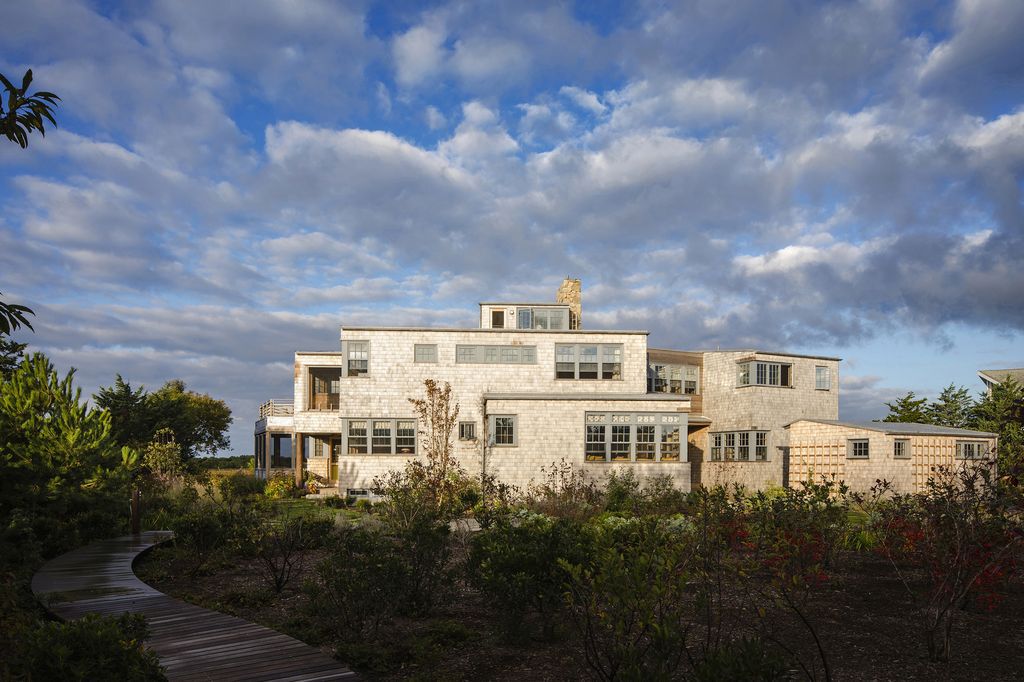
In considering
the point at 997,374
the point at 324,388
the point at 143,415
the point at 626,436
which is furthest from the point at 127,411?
the point at 997,374

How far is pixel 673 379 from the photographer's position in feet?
109

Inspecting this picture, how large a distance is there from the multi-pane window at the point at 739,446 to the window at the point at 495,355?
9935 mm

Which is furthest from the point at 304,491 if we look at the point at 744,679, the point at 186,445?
the point at 744,679

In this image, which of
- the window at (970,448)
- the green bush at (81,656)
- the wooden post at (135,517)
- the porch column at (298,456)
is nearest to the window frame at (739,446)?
the window at (970,448)

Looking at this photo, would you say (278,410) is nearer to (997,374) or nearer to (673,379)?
(673,379)

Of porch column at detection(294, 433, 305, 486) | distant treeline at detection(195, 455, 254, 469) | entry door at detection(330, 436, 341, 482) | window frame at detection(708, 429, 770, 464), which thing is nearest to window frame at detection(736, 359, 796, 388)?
window frame at detection(708, 429, 770, 464)

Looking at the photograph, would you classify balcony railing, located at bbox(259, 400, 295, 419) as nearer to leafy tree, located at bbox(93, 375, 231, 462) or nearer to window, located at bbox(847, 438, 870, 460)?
leafy tree, located at bbox(93, 375, 231, 462)

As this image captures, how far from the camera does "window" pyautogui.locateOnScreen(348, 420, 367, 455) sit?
28.0m

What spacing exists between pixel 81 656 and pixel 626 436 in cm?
2356

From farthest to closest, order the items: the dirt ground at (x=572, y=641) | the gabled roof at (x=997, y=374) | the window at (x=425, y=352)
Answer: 1. the gabled roof at (x=997, y=374)
2. the window at (x=425, y=352)
3. the dirt ground at (x=572, y=641)

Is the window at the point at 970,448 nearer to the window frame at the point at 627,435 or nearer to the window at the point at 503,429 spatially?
the window frame at the point at 627,435

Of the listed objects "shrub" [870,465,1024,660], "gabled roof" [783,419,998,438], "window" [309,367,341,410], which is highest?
"window" [309,367,341,410]

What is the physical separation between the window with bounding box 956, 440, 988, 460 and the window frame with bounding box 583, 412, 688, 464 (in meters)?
10.4

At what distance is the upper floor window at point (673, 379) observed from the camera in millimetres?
32781
